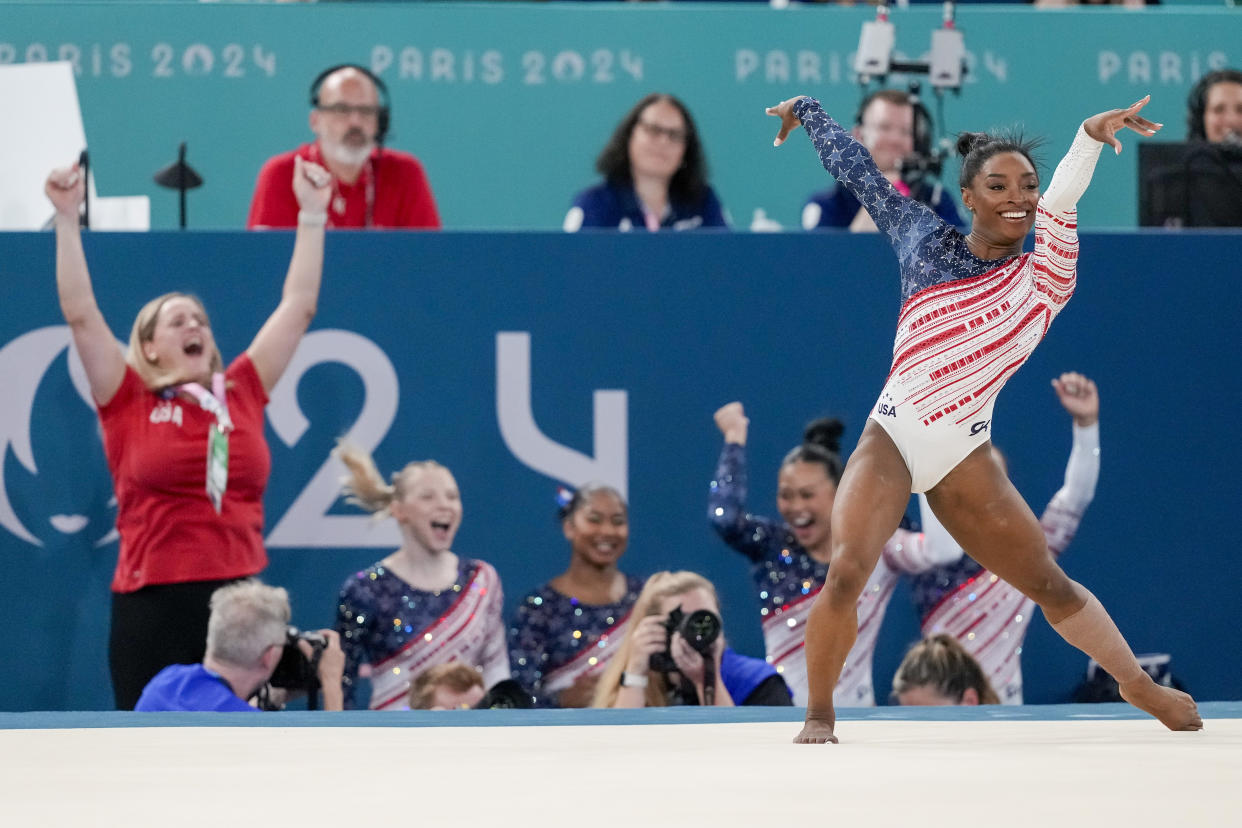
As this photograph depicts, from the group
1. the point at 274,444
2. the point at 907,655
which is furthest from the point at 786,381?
the point at 274,444

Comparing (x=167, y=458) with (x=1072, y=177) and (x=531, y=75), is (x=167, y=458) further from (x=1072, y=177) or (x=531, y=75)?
(x=1072, y=177)

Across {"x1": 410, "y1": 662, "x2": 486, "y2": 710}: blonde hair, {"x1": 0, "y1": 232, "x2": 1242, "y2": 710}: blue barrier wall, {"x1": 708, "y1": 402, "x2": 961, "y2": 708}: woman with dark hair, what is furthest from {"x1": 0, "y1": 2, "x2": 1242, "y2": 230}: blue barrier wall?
{"x1": 410, "y1": 662, "x2": 486, "y2": 710}: blonde hair

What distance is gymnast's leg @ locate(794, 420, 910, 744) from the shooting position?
338 centimetres

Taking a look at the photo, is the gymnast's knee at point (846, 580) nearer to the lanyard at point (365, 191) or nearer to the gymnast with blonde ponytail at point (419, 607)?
the gymnast with blonde ponytail at point (419, 607)

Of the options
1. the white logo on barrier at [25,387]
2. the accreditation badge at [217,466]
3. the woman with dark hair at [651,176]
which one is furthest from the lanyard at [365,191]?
the accreditation badge at [217,466]

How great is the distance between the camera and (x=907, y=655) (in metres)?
4.94

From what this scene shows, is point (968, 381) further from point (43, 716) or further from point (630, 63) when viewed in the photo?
point (630, 63)

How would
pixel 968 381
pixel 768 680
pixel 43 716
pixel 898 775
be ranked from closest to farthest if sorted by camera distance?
pixel 898 775, pixel 968 381, pixel 43 716, pixel 768 680

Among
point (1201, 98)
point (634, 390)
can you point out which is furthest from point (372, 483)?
point (1201, 98)

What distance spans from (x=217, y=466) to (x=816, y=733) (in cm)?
230

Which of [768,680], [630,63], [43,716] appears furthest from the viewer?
[630,63]

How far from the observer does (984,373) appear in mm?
3531

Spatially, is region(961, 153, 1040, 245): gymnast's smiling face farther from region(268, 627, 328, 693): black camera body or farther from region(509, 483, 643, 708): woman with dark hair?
region(268, 627, 328, 693): black camera body

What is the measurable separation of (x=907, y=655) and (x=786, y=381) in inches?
40.6
